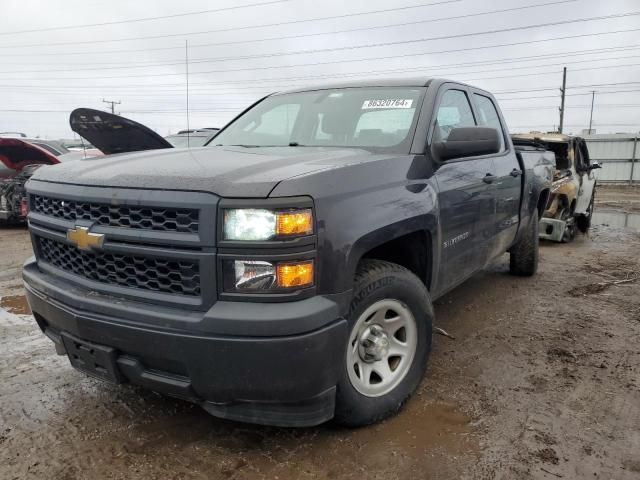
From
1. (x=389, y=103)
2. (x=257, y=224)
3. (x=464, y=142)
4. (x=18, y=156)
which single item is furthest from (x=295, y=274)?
(x=18, y=156)

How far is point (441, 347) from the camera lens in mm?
3807

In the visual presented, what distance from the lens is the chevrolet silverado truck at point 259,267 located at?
2096mm

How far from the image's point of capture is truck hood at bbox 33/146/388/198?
2158 millimetres

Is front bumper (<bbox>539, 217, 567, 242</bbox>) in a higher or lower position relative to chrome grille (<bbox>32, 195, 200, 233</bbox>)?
lower

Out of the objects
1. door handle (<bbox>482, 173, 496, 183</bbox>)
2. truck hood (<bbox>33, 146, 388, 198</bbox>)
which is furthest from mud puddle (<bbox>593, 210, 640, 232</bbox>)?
truck hood (<bbox>33, 146, 388, 198</bbox>)

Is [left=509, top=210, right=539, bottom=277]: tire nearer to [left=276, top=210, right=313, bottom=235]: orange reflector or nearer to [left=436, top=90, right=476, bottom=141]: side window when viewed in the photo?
[left=436, top=90, right=476, bottom=141]: side window

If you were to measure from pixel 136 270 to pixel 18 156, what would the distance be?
8487 millimetres

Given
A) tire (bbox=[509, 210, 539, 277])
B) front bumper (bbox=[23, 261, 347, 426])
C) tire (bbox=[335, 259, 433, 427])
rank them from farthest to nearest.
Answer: tire (bbox=[509, 210, 539, 277])
tire (bbox=[335, 259, 433, 427])
front bumper (bbox=[23, 261, 347, 426])

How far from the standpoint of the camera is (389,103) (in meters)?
3.41

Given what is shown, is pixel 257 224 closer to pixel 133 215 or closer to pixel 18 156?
pixel 133 215

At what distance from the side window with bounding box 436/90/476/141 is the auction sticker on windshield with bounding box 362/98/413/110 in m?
0.22

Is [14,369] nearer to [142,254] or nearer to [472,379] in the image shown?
[142,254]

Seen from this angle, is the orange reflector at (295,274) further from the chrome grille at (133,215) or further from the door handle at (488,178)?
the door handle at (488,178)

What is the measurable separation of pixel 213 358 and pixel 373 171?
3.92 ft
